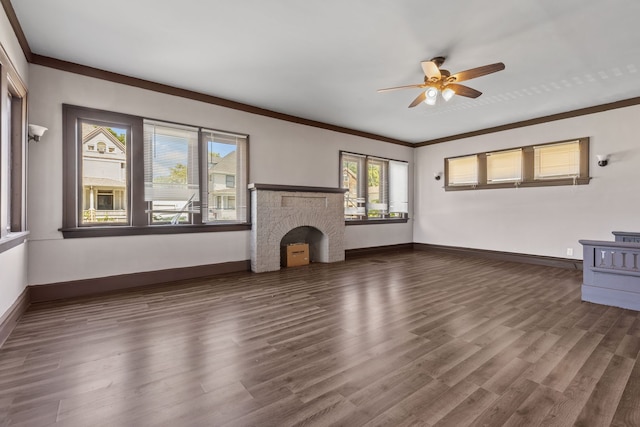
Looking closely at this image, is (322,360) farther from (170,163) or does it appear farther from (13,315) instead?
(170,163)

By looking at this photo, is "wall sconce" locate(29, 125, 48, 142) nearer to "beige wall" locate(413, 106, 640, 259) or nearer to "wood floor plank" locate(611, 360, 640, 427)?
"wood floor plank" locate(611, 360, 640, 427)

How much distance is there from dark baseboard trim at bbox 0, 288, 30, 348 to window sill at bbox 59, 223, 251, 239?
2.52 ft

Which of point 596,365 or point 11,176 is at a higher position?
point 11,176

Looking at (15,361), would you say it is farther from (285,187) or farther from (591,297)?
(591,297)

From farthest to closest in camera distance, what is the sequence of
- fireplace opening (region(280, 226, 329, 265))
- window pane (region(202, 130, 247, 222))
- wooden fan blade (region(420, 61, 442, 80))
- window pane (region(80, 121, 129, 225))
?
fireplace opening (region(280, 226, 329, 265))
window pane (region(202, 130, 247, 222))
window pane (region(80, 121, 129, 225))
wooden fan blade (region(420, 61, 442, 80))

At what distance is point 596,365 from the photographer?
210 cm

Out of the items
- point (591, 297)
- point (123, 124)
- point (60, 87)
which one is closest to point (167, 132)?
point (123, 124)

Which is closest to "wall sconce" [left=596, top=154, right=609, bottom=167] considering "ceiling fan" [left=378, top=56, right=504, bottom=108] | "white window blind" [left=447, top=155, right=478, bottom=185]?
"white window blind" [left=447, top=155, right=478, bottom=185]

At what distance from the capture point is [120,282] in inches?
158

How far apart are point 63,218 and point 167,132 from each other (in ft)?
5.67

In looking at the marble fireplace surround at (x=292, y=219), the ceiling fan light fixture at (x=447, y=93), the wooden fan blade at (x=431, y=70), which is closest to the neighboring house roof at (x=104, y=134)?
the marble fireplace surround at (x=292, y=219)

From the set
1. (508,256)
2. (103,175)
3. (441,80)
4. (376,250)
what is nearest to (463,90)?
(441,80)

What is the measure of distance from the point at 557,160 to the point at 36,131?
7.95 meters

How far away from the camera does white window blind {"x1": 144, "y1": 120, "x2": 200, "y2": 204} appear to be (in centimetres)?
428
